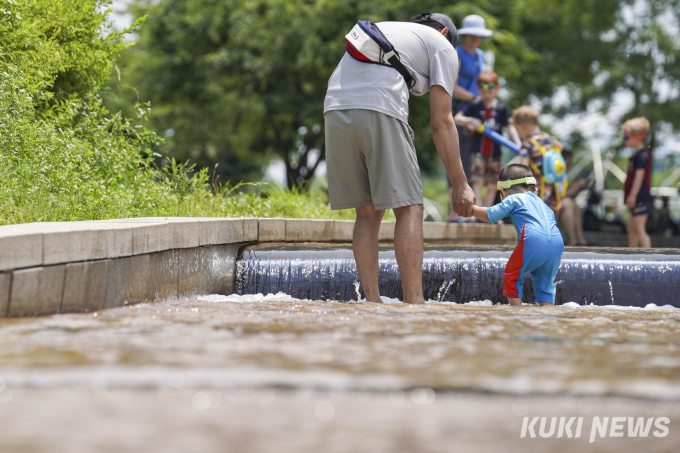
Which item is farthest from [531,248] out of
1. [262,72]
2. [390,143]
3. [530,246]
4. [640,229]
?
[262,72]

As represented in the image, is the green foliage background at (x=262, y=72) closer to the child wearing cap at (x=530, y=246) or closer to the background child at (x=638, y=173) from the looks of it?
the child wearing cap at (x=530, y=246)

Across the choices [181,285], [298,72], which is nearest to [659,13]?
[298,72]

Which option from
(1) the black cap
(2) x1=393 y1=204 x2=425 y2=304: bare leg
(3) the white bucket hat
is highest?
(3) the white bucket hat

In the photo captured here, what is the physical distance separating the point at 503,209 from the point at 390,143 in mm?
988

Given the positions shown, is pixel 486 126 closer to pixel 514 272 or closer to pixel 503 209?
pixel 503 209

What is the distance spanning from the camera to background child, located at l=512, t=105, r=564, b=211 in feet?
27.8

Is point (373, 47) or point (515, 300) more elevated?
point (373, 47)

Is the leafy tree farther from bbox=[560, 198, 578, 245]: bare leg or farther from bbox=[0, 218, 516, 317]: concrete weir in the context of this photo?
bbox=[0, 218, 516, 317]: concrete weir

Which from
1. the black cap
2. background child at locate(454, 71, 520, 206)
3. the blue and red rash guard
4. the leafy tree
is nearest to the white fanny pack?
the black cap

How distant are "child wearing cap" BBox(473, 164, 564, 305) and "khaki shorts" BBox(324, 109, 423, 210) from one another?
683 millimetres

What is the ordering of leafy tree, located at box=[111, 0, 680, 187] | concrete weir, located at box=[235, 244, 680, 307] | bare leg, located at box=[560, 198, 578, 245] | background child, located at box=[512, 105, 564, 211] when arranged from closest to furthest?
concrete weir, located at box=[235, 244, 680, 307] < background child, located at box=[512, 105, 564, 211] < bare leg, located at box=[560, 198, 578, 245] < leafy tree, located at box=[111, 0, 680, 187]

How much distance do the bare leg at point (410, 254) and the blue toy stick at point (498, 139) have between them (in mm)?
4941

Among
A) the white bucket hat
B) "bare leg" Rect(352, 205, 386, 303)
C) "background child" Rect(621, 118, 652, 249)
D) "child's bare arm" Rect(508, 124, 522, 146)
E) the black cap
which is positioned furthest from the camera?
"background child" Rect(621, 118, 652, 249)

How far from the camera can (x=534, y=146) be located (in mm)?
8703
